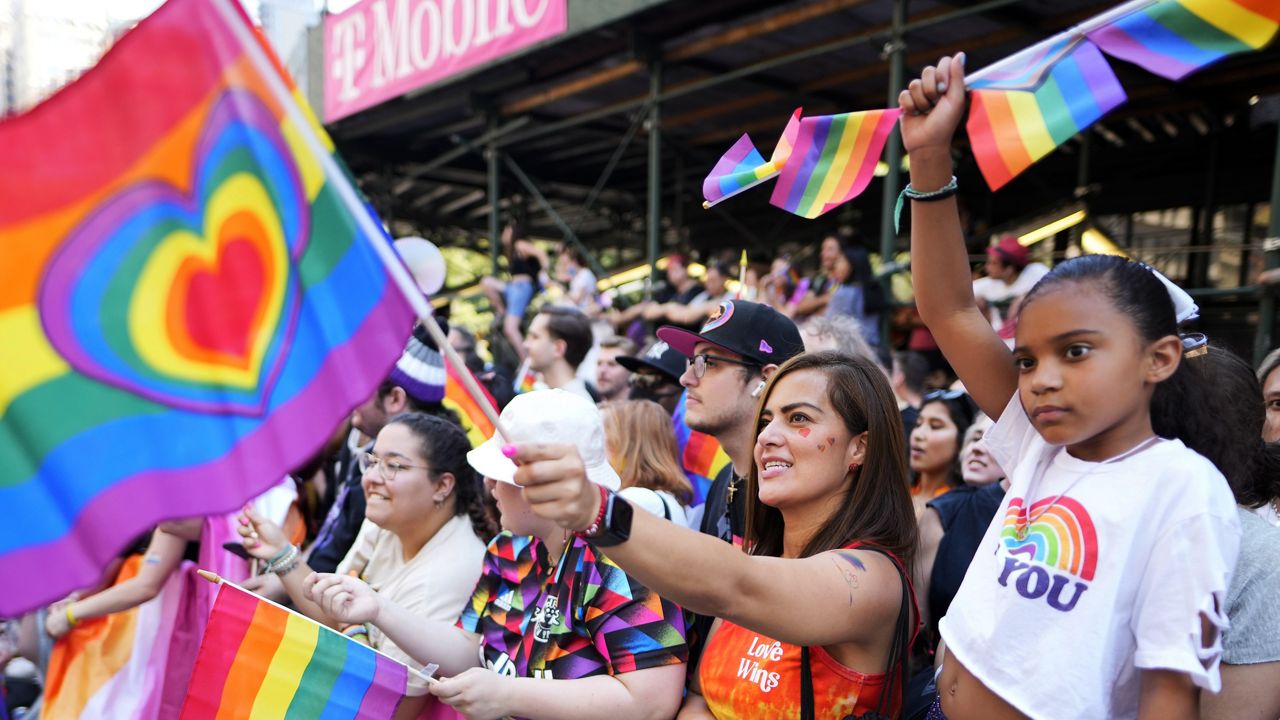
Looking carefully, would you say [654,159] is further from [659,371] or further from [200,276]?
[200,276]

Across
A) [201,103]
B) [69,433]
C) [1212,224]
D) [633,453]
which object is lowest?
[633,453]

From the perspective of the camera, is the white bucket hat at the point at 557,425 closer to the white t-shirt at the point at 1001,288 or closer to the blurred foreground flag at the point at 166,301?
the blurred foreground flag at the point at 166,301

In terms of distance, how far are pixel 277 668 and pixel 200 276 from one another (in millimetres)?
1242

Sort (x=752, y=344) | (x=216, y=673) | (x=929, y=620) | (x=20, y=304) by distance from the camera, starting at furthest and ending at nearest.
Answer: (x=752, y=344) → (x=929, y=620) → (x=216, y=673) → (x=20, y=304)

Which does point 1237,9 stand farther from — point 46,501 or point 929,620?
point 46,501

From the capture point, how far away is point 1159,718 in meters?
1.36

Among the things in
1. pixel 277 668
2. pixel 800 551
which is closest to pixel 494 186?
pixel 277 668

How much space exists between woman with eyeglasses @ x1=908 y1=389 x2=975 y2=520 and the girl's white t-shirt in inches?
85.5

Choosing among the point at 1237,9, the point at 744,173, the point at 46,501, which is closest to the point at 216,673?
the point at 46,501

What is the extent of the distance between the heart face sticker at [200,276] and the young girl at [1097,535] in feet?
4.03

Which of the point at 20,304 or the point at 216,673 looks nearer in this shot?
the point at 20,304

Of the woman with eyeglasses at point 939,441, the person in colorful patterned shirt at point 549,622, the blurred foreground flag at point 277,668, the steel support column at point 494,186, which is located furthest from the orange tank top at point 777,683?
the steel support column at point 494,186

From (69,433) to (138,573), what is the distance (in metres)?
2.62

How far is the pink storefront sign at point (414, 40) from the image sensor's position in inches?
313
